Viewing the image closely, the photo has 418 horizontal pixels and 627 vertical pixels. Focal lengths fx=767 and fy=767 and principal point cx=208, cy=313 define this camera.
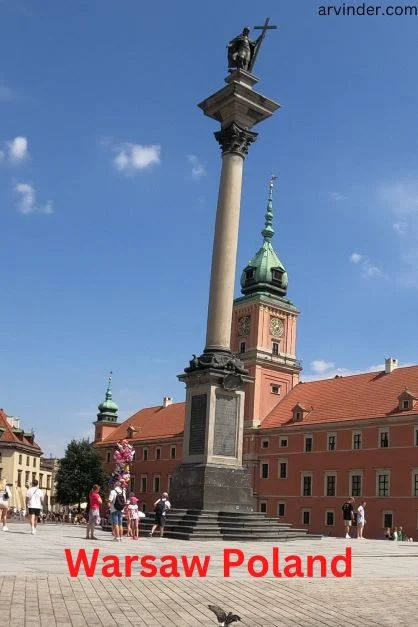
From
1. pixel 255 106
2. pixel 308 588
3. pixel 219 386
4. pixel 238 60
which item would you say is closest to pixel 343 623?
pixel 308 588

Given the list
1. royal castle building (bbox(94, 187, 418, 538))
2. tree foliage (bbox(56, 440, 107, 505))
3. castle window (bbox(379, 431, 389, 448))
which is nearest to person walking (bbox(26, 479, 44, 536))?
royal castle building (bbox(94, 187, 418, 538))

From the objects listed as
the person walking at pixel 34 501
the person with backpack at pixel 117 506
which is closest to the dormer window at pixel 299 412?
the person walking at pixel 34 501

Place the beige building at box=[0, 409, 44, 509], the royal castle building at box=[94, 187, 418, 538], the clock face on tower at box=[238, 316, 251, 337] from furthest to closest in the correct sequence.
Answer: the beige building at box=[0, 409, 44, 509]
the clock face on tower at box=[238, 316, 251, 337]
the royal castle building at box=[94, 187, 418, 538]

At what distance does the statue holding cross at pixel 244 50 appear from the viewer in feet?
93.4

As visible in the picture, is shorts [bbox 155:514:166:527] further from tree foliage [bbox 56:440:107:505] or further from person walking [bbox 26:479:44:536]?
tree foliage [bbox 56:440:107:505]

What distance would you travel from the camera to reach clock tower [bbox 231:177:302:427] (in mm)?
77438

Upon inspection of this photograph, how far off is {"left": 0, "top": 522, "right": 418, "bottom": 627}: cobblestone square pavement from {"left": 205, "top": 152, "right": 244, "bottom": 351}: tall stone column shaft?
36.8ft

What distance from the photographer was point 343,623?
8930 millimetres

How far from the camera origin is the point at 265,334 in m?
80.0

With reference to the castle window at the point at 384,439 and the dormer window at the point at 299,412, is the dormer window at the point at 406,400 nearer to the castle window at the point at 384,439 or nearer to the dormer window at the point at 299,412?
the castle window at the point at 384,439

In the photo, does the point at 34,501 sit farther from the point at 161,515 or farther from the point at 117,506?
the point at 161,515

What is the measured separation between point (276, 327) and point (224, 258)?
2208 inches

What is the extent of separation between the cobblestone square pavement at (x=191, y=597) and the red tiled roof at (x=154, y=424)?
7426 centimetres

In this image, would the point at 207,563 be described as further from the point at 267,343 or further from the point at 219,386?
the point at 267,343
